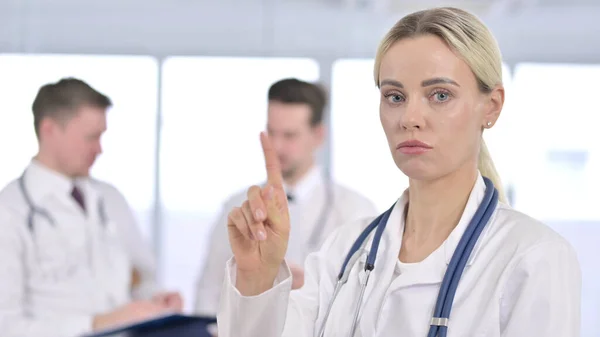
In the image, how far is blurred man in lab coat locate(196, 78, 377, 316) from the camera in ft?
10.7

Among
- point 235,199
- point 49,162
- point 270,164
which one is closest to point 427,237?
point 270,164

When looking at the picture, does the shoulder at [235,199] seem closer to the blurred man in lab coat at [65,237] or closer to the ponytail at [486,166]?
the blurred man in lab coat at [65,237]

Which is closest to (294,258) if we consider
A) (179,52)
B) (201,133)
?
(201,133)

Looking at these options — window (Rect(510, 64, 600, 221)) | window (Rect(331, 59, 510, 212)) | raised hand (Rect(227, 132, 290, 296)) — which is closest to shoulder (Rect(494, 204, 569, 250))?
raised hand (Rect(227, 132, 290, 296))

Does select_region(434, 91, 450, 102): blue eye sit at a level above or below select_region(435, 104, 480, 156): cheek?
above

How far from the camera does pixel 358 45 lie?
3.88 m

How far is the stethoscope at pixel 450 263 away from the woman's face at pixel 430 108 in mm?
88

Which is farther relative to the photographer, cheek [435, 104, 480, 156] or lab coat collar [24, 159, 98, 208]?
lab coat collar [24, 159, 98, 208]

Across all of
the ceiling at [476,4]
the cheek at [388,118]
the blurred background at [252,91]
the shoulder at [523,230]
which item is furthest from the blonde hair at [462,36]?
the ceiling at [476,4]

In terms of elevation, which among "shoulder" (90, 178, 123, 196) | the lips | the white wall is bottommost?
"shoulder" (90, 178, 123, 196)

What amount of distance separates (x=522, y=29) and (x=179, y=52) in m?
1.80

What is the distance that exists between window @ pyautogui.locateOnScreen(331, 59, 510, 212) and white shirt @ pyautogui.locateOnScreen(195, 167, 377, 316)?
10.8 inches

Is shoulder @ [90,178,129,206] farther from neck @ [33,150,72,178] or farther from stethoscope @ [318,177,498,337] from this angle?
stethoscope @ [318,177,498,337]

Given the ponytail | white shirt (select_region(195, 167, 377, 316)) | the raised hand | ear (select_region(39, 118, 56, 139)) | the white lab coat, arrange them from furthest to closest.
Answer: white shirt (select_region(195, 167, 377, 316))
ear (select_region(39, 118, 56, 139))
the ponytail
the raised hand
the white lab coat
